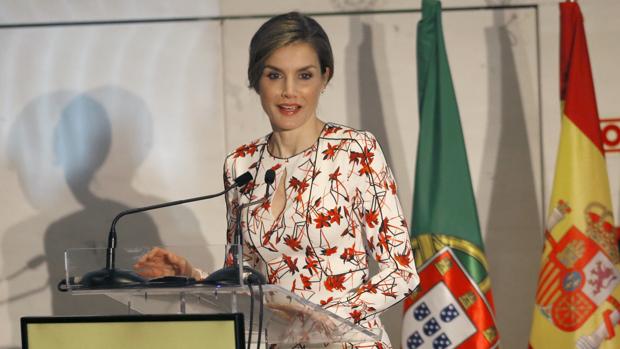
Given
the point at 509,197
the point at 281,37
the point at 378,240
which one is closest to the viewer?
the point at 378,240

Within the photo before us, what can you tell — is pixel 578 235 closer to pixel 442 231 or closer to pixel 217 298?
pixel 442 231

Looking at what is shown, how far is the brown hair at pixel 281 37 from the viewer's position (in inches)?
98.1

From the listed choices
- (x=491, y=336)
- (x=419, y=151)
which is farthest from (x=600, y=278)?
(x=419, y=151)

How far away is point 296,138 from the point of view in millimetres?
2553

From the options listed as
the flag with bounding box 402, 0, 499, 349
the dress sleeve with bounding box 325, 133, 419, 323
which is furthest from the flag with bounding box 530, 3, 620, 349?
the dress sleeve with bounding box 325, 133, 419, 323

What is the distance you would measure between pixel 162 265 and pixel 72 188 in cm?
306

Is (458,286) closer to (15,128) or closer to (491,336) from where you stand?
(491,336)

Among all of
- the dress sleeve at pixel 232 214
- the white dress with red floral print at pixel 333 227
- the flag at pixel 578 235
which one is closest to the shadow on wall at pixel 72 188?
the flag at pixel 578 235

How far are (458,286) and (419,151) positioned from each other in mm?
599

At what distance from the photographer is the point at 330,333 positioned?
6.25 ft

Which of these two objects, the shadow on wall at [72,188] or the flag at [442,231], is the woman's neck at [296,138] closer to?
the flag at [442,231]

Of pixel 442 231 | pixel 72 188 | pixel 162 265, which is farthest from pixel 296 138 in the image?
pixel 72 188

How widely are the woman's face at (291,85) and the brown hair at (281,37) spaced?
0.01m

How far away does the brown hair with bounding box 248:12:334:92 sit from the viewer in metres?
2.49
